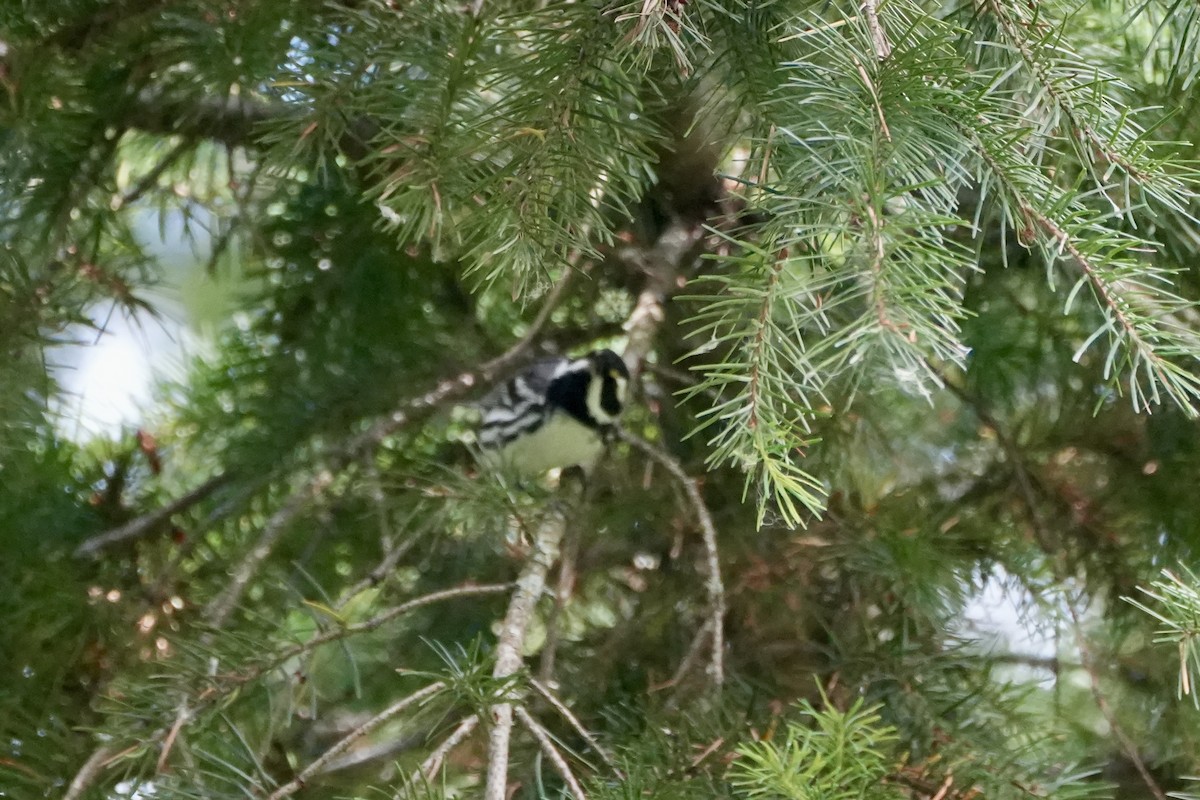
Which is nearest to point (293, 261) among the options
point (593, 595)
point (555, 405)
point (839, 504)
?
point (555, 405)

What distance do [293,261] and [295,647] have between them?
1.61ft

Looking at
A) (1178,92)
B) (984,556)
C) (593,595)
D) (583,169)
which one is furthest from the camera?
(593,595)

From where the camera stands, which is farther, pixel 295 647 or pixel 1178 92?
pixel 1178 92

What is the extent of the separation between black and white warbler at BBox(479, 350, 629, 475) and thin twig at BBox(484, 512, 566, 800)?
19cm

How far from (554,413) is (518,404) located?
0.15 ft

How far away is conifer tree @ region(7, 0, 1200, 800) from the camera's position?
0.45 meters

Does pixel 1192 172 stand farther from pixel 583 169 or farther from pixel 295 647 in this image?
pixel 295 647

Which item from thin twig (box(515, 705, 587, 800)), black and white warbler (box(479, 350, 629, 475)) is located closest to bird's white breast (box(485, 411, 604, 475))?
black and white warbler (box(479, 350, 629, 475))

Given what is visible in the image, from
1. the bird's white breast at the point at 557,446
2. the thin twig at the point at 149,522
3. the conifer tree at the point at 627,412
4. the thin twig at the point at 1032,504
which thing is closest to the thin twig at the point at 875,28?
the conifer tree at the point at 627,412

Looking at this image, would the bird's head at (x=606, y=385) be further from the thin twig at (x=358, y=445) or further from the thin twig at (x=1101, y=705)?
the thin twig at (x=1101, y=705)

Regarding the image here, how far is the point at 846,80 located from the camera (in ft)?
1.41

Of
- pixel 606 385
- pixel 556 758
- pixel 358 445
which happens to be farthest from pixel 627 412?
pixel 556 758

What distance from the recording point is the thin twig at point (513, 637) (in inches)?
18.9

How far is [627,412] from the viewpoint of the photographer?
0.98m
